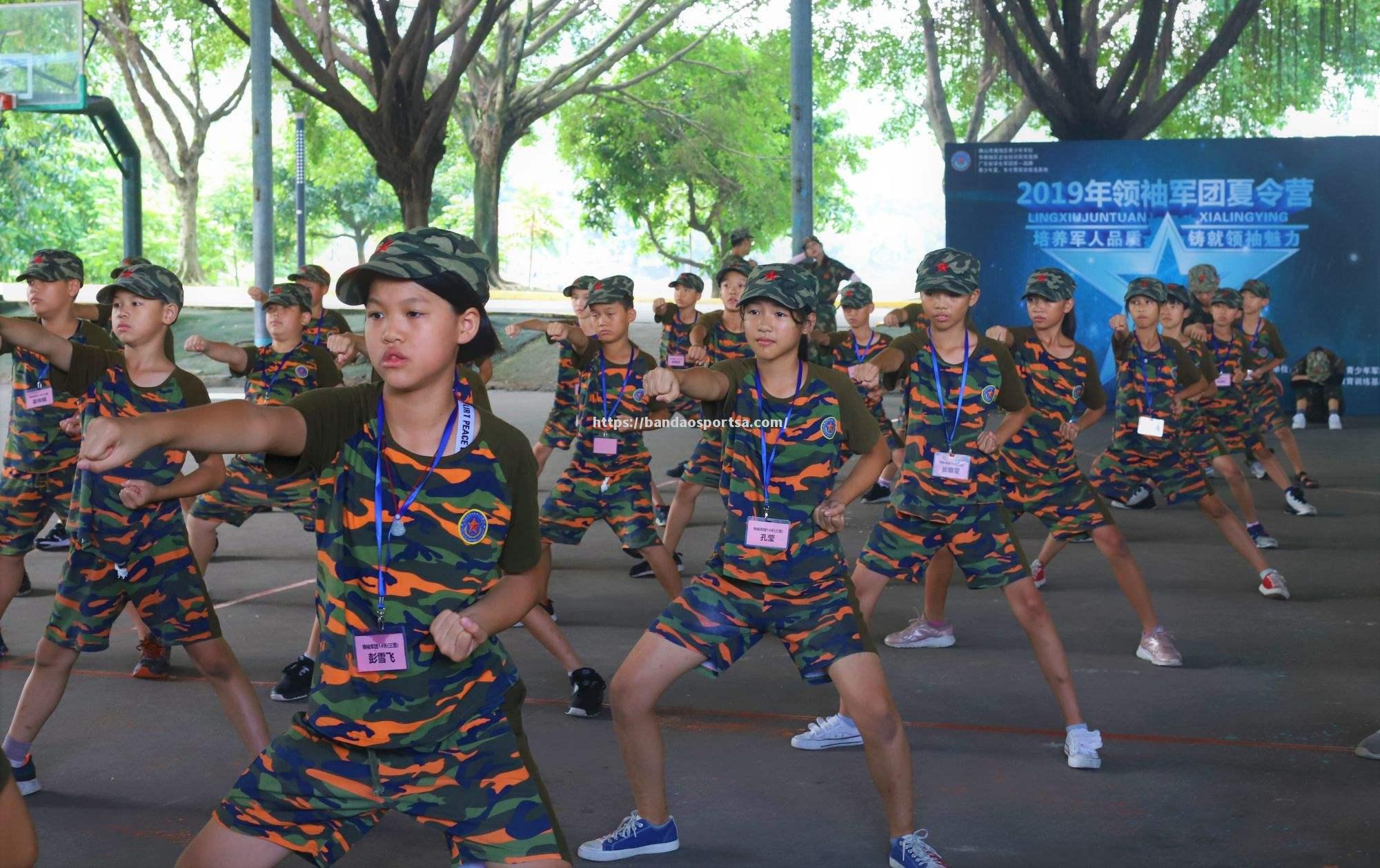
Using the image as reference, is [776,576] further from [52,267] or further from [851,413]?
[52,267]

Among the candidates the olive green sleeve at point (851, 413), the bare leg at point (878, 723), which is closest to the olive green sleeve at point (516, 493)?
the bare leg at point (878, 723)

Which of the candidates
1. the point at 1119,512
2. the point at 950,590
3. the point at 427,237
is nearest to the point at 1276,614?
the point at 950,590

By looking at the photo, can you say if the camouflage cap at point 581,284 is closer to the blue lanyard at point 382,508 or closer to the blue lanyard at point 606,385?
the blue lanyard at point 606,385

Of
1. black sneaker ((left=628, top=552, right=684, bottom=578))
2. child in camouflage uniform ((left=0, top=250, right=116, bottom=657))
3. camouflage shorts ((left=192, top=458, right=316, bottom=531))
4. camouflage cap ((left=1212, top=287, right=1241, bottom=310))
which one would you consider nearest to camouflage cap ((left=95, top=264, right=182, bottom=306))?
child in camouflage uniform ((left=0, top=250, right=116, bottom=657))

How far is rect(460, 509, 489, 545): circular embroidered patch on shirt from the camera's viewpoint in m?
3.31

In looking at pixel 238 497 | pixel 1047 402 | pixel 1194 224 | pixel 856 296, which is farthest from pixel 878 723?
pixel 1194 224

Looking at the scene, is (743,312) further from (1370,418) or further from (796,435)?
(1370,418)

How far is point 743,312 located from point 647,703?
1.33 meters

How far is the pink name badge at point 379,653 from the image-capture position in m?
3.23

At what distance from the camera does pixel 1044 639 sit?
5828 mm

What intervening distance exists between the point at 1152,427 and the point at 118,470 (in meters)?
5.56

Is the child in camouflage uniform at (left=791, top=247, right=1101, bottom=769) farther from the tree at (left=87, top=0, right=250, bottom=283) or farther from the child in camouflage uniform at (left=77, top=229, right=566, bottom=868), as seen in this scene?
the tree at (left=87, top=0, right=250, bottom=283)

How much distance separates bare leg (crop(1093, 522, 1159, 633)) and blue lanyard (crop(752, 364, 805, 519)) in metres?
2.80

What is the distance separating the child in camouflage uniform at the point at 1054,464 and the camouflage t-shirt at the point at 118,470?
146 inches
